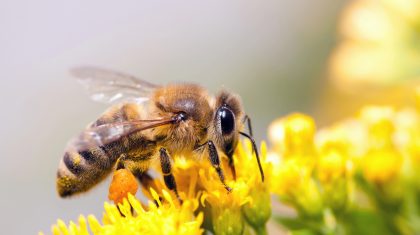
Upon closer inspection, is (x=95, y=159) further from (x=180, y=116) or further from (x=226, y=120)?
(x=226, y=120)

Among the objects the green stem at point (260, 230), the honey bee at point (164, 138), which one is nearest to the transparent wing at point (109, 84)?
the honey bee at point (164, 138)

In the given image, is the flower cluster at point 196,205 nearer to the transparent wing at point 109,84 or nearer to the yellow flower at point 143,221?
the yellow flower at point 143,221

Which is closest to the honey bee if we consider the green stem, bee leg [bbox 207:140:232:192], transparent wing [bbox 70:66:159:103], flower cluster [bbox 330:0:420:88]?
bee leg [bbox 207:140:232:192]

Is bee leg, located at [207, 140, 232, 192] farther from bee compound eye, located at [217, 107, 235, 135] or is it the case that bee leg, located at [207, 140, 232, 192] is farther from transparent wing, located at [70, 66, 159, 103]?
transparent wing, located at [70, 66, 159, 103]

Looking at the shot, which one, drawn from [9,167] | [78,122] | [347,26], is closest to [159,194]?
[347,26]

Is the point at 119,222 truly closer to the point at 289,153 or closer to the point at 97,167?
the point at 97,167
